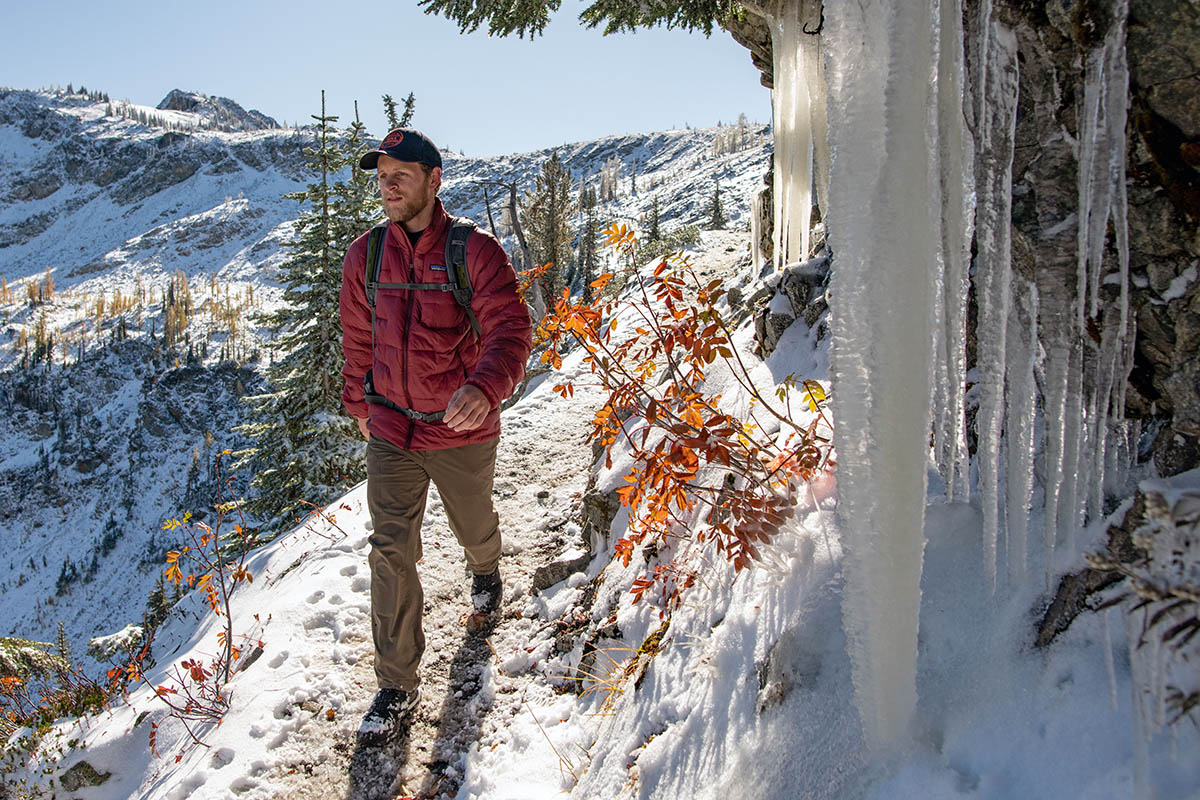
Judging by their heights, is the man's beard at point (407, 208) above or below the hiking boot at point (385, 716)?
above

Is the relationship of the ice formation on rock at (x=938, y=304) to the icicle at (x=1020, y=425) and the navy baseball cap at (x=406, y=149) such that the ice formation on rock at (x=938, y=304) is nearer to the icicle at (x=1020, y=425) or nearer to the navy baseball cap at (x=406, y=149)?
the icicle at (x=1020, y=425)

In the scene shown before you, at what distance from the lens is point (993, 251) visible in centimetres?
168

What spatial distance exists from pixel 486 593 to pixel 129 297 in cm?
11359

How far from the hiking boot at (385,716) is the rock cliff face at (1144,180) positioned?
3.41 metres

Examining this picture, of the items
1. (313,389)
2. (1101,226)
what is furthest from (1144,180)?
(313,389)

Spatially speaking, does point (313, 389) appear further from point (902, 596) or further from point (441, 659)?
point (902, 596)

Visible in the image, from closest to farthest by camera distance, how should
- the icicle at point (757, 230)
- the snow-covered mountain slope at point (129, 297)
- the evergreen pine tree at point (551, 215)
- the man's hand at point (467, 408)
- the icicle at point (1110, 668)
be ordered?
the icicle at point (1110, 668) < the man's hand at point (467, 408) < the icicle at point (757, 230) < the evergreen pine tree at point (551, 215) < the snow-covered mountain slope at point (129, 297)

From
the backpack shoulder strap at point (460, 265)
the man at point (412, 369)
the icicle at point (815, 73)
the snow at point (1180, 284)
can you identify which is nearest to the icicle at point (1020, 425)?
the snow at point (1180, 284)

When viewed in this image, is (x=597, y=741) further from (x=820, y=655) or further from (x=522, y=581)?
(x=522, y=581)

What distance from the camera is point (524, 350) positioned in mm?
3484

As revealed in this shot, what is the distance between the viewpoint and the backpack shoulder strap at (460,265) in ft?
11.3

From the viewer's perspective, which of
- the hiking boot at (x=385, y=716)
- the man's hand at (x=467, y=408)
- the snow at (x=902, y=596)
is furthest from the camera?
the hiking boot at (x=385, y=716)

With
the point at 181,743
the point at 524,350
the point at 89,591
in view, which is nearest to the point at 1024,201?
the point at 524,350

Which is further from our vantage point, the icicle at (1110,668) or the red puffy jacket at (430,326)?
the red puffy jacket at (430,326)
